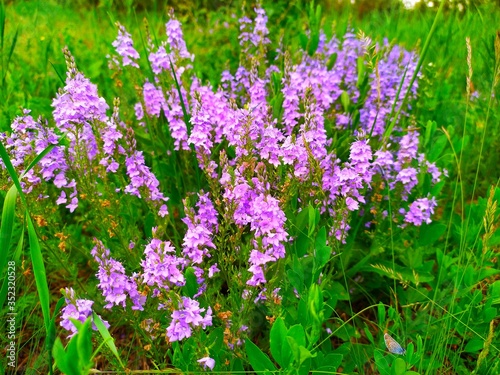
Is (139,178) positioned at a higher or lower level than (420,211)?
higher

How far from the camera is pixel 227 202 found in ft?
5.63

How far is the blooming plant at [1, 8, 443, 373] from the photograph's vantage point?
1552 mm

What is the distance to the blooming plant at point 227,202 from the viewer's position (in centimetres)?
155

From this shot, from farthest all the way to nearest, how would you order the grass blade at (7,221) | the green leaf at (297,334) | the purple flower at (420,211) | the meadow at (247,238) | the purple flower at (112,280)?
the purple flower at (420,211) < the purple flower at (112,280) < the meadow at (247,238) < the grass blade at (7,221) < the green leaf at (297,334)

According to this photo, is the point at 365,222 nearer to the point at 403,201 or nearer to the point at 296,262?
the point at 403,201

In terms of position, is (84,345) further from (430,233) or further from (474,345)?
(430,233)

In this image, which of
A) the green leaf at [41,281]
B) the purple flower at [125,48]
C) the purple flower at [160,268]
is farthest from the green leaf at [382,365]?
the purple flower at [125,48]

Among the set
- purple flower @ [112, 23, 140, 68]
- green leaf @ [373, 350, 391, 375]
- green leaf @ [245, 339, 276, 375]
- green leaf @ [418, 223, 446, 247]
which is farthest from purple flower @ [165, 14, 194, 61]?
green leaf @ [373, 350, 391, 375]

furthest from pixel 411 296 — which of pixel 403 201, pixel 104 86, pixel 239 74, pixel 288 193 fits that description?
pixel 104 86

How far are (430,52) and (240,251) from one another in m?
3.63

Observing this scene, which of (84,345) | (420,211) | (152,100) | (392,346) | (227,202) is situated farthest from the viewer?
(152,100)

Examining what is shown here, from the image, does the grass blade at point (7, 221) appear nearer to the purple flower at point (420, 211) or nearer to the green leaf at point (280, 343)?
the green leaf at point (280, 343)

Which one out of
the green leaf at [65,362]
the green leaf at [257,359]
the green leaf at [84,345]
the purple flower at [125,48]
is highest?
the purple flower at [125,48]

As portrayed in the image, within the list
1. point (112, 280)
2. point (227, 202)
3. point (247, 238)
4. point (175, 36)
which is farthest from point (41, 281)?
point (175, 36)
